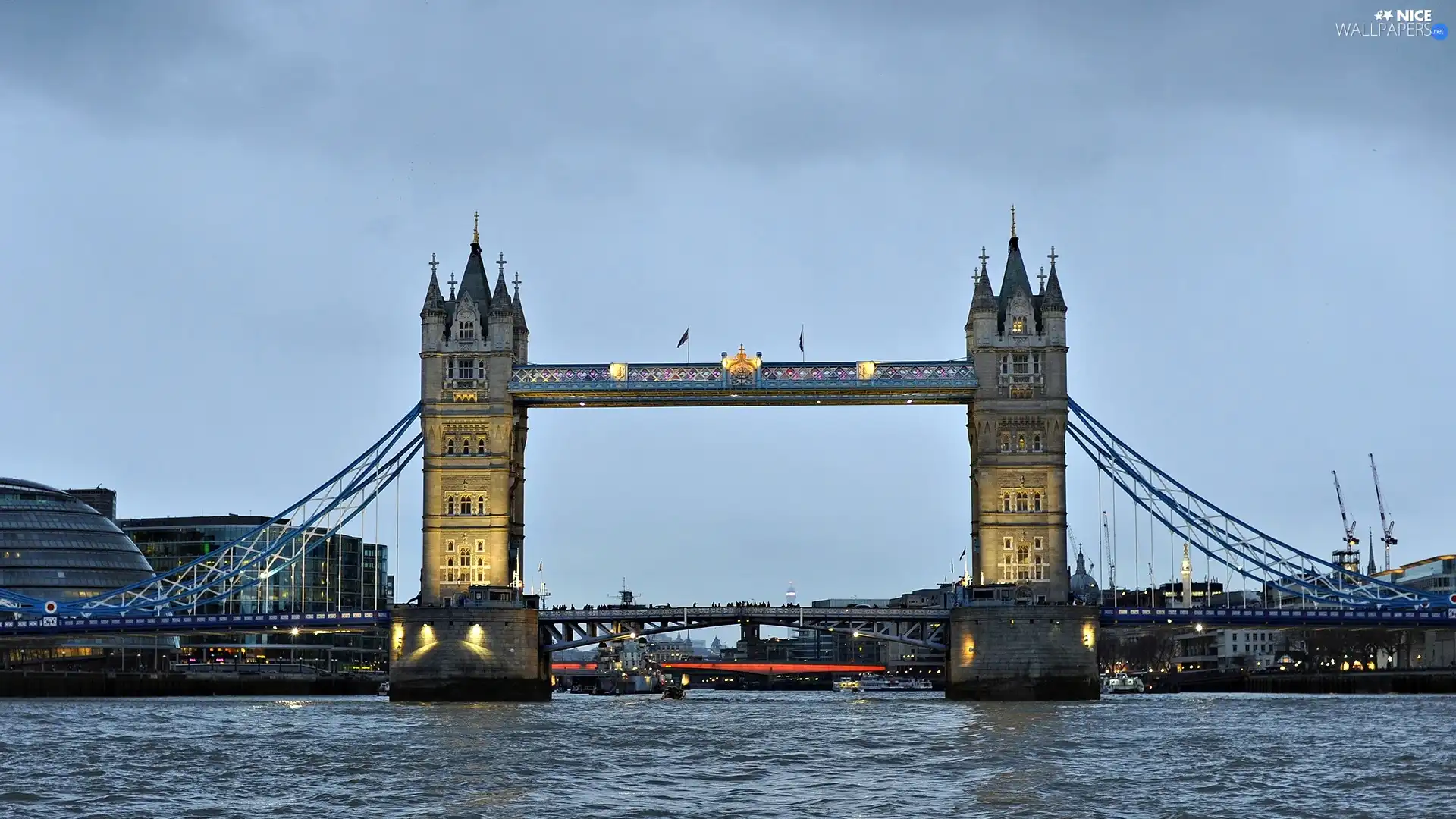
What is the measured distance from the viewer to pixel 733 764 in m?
65.9

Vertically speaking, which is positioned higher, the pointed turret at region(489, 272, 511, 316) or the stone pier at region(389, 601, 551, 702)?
the pointed turret at region(489, 272, 511, 316)

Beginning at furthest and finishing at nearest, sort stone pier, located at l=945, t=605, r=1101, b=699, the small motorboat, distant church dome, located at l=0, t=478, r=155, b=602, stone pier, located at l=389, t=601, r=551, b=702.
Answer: the small motorboat < distant church dome, located at l=0, t=478, r=155, b=602 < stone pier, located at l=389, t=601, r=551, b=702 < stone pier, located at l=945, t=605, r=1101, b=699

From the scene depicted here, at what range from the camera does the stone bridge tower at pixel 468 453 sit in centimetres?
12412

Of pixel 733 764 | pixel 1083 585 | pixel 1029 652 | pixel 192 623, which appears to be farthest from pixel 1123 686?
pixel 733 764

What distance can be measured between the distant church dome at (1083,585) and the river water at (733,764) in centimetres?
4954

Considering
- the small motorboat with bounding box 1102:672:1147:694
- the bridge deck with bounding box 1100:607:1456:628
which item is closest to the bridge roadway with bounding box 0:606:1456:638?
the bridge deck with bounding box 1100:607:1456:628

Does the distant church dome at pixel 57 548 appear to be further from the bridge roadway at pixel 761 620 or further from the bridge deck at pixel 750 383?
the bridge deck at pixel 750 383

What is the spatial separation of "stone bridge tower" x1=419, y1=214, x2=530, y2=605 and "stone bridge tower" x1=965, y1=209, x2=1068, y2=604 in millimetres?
28823

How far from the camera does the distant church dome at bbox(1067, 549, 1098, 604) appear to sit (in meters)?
156

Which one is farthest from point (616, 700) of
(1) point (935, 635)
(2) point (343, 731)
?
(2) point (343, 731)

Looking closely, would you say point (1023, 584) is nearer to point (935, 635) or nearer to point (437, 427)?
point (935, 635)

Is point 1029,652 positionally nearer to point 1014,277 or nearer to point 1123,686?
point 1014,277

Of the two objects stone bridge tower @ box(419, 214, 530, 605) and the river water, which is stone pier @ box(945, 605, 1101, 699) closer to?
the river water

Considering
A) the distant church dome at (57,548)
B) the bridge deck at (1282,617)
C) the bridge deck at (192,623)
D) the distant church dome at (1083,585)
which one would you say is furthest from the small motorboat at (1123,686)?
the distant church dome at (57,548)
